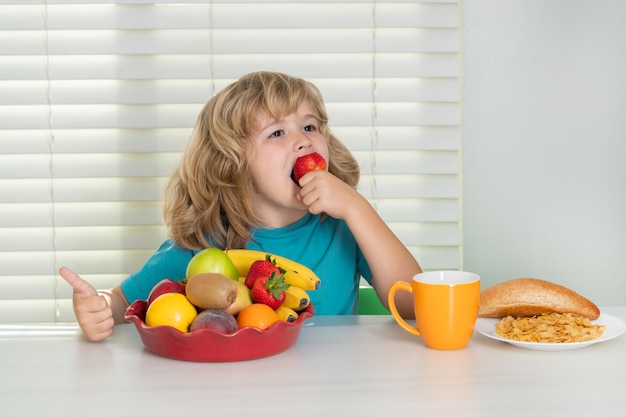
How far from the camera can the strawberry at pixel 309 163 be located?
57.3 inches

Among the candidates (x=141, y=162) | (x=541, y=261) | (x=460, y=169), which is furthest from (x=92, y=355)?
(x=541, y=261)

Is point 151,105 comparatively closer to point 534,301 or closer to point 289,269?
point 289,269

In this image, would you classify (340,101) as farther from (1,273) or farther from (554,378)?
(554,378)

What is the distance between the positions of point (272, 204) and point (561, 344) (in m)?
0.81

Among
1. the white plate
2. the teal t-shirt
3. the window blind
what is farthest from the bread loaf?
the window blind

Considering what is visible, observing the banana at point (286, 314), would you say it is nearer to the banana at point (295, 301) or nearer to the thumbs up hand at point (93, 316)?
the banana at point (295, 301)

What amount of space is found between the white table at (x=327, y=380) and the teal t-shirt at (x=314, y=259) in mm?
444

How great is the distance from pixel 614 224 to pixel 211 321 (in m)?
1.80

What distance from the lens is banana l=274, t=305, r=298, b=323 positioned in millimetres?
1066

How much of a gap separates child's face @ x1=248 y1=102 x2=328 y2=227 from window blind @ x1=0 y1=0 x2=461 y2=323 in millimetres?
747

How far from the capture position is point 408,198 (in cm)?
231

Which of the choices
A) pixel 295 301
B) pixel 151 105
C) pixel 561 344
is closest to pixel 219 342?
pixel 295 301

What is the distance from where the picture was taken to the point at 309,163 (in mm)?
1457

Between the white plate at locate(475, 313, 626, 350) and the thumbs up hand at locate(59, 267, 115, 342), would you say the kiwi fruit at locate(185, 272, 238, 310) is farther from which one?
the white plate at locate(475, 313, 626, 350)
